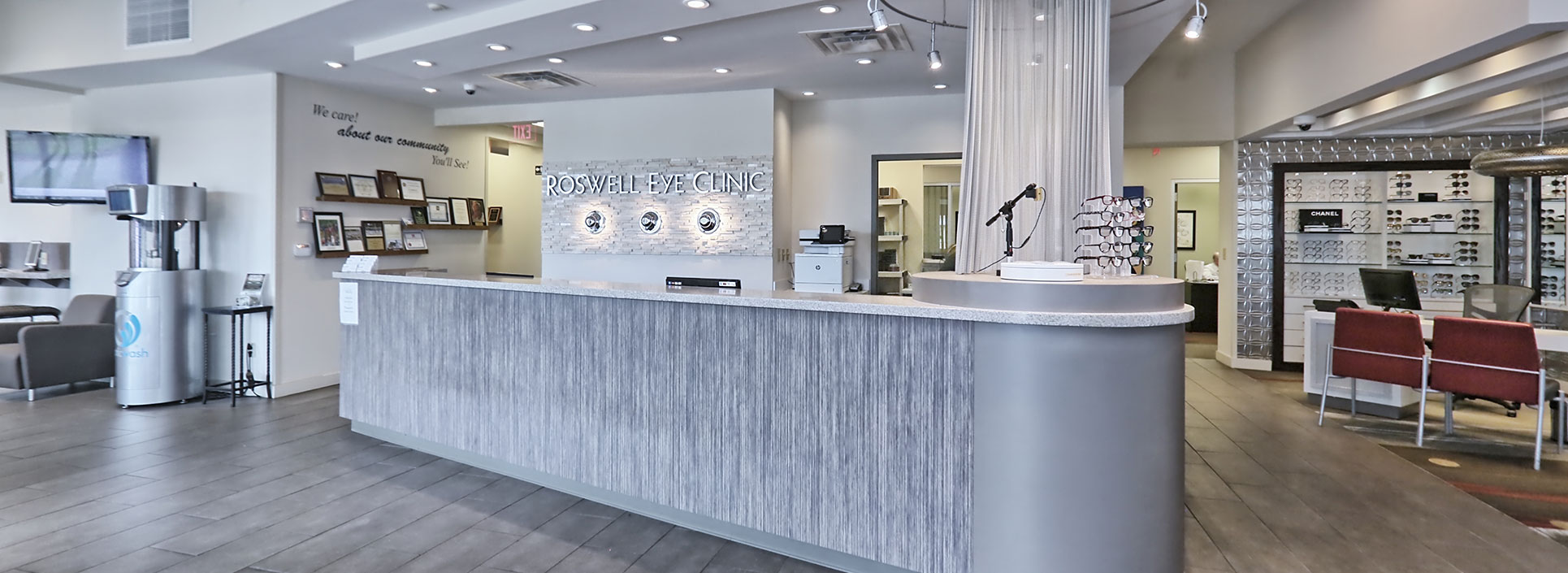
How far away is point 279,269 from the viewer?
6504 mm

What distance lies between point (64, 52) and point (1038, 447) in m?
7.95

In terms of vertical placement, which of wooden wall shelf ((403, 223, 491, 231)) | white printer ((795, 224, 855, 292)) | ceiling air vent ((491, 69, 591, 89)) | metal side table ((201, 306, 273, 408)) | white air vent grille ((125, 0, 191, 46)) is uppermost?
white air vent grille ((125, 0, 191, 46))

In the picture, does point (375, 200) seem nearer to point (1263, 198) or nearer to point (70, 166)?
point (70, 166)

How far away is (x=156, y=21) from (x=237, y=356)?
8.78ft

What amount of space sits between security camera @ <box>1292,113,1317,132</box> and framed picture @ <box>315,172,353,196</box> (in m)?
8.32

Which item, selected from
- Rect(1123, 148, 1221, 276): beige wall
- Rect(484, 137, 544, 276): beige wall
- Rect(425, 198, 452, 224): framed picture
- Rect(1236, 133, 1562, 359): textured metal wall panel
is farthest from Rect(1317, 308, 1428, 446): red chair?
Rect(425, 198, 452, 224): framed picture

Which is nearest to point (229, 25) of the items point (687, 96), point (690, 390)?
point (687, 96)

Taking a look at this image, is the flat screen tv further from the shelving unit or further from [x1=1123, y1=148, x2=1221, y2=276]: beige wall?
[x1=1123, y1=148, x2=1221, y2=276]: beige wall

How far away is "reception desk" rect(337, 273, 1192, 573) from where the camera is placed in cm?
254

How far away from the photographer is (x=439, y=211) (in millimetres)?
8133

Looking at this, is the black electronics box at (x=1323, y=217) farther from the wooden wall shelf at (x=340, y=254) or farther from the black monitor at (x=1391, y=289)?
the wooden wall shelf at (x=340, y=254)

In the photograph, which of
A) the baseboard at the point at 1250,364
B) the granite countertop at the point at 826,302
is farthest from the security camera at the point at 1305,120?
the granite countertop at the point at 826,302

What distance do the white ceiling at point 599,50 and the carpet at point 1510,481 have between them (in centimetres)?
302

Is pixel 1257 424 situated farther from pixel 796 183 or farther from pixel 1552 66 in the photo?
pixel 796 183
